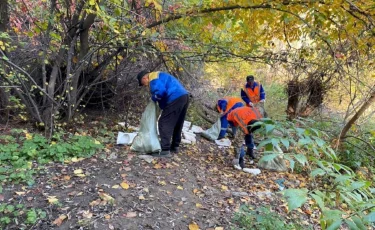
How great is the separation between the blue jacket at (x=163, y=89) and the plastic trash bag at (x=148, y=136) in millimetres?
226

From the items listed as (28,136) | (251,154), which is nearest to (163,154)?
(251,154)

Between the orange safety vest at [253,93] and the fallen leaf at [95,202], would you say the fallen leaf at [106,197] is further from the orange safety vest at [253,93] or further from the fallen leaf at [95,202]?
the orange safety vest at [253,93]

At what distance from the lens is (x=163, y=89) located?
4953mm

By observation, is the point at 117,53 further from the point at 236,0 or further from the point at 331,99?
the point at 331,99

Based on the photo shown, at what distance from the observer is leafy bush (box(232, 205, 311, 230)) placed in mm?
3387

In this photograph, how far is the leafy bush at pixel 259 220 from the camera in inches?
133

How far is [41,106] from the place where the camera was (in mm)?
5312

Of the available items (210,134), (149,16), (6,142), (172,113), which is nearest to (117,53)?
(149,16)

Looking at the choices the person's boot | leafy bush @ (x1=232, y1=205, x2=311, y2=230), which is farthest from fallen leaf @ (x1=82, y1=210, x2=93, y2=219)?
the person's boot

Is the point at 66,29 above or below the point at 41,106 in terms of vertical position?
above

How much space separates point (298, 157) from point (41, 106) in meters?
4.80

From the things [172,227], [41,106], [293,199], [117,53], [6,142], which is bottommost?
[172,227]

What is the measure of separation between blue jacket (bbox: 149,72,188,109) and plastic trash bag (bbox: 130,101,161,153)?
226 mm

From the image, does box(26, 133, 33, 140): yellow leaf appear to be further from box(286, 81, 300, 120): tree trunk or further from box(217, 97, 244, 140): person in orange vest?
box(286, 81, 300, 120): tree trunk
